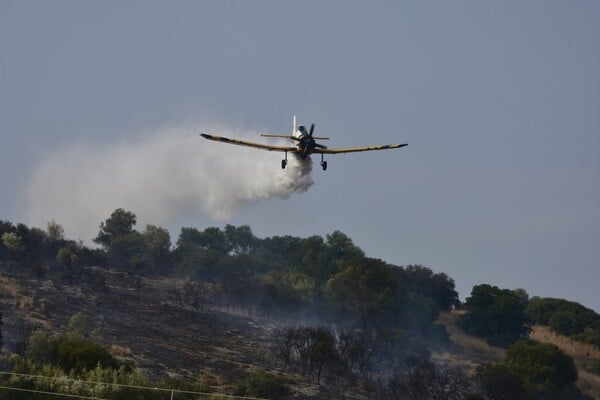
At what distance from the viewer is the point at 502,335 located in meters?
155

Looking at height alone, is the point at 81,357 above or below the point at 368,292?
below

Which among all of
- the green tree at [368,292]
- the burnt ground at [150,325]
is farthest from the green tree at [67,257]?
the green tree at [368,292]

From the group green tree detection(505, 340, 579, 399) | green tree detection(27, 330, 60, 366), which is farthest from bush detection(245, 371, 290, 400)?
green tree detection(505, 340, 579, 399)

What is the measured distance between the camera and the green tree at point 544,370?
11906 cm

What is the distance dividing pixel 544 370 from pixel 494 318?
38623mm

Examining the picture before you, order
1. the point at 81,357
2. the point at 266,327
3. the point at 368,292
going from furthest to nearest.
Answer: the point at 368,292
the point at 266,327
the point at 81,357

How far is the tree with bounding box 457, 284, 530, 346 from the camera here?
519 ft

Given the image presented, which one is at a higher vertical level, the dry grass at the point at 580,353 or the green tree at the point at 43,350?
the dry grass at the point at 580,353

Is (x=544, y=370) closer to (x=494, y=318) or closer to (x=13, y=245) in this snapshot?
(x=494, y=318)

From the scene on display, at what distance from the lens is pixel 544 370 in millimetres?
120688

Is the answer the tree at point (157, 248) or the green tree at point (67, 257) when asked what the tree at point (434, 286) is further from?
the green tree at point (67, 257)

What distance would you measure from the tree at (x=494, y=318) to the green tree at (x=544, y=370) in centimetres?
2861

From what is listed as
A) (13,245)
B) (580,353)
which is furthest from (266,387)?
(580,353)

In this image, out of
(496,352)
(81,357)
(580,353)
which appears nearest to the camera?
(81,357)
